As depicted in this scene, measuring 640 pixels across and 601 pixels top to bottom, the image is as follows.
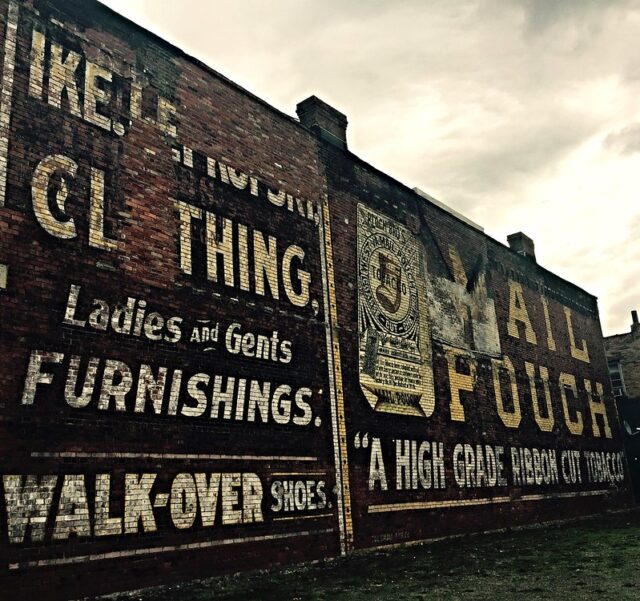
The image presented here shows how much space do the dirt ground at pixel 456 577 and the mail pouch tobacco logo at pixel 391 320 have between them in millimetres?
2673

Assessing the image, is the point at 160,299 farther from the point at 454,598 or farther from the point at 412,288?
the point at 412,288

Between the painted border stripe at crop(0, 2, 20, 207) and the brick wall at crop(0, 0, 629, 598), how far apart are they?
1.1 inches

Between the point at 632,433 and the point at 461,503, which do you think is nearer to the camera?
the point at 461,503

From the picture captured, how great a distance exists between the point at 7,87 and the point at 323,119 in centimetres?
626

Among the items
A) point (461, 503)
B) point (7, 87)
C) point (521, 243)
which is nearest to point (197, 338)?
point (7, 87)

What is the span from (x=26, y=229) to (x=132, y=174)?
172cm

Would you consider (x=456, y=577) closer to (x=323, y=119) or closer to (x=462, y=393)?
(x=462, y=393)

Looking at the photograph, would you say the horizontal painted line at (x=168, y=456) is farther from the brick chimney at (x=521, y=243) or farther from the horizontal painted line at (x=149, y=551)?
the brick chimney at (x=521, y=243)

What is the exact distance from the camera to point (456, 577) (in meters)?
7.75

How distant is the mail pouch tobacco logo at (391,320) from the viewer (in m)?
11.0

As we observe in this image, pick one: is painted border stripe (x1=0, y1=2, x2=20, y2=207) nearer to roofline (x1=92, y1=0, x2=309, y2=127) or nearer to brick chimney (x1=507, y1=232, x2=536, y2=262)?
roofline (x1=92, y1=0, x2=309, y2=127)

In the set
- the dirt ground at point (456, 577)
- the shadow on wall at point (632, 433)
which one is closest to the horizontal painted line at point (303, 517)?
the dirt ground at point (456, 577)

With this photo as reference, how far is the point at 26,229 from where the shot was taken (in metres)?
6.86

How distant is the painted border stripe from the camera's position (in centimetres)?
683
